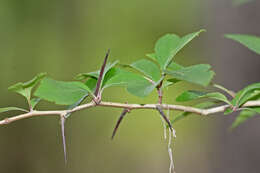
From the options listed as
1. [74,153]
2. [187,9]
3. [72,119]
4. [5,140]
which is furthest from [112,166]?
[187,9]

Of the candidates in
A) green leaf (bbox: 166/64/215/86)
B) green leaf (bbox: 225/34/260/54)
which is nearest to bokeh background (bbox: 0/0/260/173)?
green leaf (bbox: 225/34/260/54)

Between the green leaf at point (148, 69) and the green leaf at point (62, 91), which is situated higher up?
the green leaf at point (148, 69)

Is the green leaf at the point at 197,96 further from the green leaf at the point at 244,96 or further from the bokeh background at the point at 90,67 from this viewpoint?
the bokeh background at the point at 90,67

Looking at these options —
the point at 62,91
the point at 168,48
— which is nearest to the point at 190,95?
the point at 168,48

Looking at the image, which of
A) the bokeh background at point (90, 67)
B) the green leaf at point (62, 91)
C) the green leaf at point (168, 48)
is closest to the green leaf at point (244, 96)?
the green leaf at point (168, 48)

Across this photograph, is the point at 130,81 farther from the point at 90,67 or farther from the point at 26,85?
the point at 90,67
